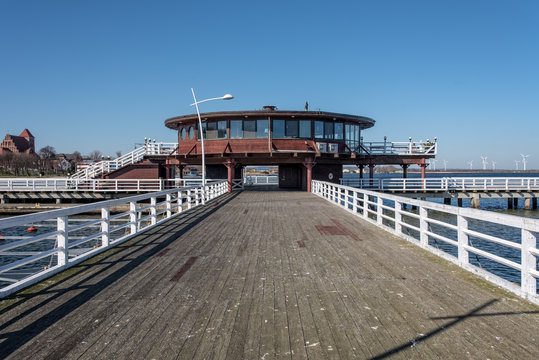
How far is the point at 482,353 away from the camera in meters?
3.51

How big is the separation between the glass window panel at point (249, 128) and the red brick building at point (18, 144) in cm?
15619

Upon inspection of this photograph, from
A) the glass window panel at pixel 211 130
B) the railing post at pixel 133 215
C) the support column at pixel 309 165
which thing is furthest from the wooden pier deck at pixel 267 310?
the glass window panel at pixel 211 130

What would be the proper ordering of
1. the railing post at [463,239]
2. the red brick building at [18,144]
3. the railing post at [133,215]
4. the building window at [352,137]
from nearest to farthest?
the railing post at [463,239] → the railing post at [133,215] → the building window at [352,137] → the red brick building at [18,144]

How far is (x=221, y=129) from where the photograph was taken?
2942 cm

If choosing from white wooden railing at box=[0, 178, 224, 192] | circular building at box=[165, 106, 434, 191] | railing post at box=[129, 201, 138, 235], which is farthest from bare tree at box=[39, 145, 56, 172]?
railing post at box=[129, 201, 138, 235]

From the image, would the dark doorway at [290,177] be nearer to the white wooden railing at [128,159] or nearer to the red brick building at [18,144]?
the white wooden railing at [128,159]

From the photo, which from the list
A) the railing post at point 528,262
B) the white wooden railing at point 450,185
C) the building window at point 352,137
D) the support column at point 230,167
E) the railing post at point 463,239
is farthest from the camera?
the white wooden railing at point 450,185

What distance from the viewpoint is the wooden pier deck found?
144 inches

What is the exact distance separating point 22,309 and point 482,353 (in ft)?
18.4

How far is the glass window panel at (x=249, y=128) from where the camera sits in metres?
28.7

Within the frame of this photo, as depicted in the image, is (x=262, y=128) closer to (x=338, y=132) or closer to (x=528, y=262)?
(x=338, y=132)

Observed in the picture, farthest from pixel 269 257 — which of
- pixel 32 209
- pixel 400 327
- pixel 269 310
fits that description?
pixel 32 209

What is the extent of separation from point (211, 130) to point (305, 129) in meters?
8.00

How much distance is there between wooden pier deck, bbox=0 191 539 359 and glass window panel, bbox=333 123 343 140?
23.1 meters
